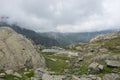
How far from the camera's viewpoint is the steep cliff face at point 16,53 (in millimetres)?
73650

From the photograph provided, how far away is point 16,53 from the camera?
3014 inches

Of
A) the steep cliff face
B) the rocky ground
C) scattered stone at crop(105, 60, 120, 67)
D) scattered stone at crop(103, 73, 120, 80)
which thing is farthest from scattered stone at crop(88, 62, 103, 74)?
the steep cliff face

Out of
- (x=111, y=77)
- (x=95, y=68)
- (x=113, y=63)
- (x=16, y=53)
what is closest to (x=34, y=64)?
(x=16, y=53)

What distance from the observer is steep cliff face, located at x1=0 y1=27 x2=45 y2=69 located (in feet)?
242

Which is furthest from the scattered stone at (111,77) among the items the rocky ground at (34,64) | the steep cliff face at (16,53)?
the steep cliff face at (16,53)

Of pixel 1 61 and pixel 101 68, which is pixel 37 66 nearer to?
pixel 1 61

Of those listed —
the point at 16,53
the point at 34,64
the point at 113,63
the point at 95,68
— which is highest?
the point at 16,53

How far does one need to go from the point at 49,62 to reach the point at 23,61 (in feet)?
41.6

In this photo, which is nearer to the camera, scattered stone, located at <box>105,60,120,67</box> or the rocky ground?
the rocky ground

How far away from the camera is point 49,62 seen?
86.4m

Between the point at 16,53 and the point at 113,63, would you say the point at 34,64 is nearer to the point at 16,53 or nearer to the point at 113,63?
the point at 16,53

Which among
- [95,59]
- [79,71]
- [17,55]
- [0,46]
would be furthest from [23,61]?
[95,59]

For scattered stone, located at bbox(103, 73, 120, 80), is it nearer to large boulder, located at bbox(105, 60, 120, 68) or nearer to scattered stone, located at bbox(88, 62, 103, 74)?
scattered stone, located at bbox(88, 62, 103, 74)

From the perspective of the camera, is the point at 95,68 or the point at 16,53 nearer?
the point at 95,68
